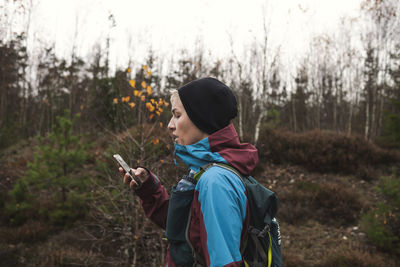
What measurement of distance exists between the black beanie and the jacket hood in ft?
0.19

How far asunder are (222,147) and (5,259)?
20.1 feet

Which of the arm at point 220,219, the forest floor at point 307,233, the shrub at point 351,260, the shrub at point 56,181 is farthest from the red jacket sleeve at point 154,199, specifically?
the shrub at point 56,181

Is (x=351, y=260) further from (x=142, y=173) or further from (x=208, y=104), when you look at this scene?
(x=208, y=104)

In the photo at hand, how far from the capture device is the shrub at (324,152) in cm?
984

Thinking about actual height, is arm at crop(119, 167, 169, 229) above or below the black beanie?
below

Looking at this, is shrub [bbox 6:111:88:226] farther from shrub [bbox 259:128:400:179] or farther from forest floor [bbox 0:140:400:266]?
shrub [bbox 259:128:400:179]

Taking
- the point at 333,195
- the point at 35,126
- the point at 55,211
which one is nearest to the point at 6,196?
the point at 55,211

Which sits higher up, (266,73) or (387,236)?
(266,73)

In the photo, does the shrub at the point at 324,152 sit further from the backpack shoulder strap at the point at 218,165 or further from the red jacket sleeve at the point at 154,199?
the backpack shoulder strap at the point at 218,165

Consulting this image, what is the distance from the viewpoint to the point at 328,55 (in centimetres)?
2083

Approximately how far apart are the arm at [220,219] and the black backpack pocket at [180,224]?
0.14 metres

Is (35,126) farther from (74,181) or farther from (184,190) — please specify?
(184,190)

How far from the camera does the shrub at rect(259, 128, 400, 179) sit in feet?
32.3

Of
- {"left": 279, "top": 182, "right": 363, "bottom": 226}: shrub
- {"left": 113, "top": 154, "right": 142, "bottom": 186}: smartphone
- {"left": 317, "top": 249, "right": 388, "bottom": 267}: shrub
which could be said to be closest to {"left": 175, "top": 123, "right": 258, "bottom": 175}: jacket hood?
{"left": 113, "top": 154, "right": 142, "bottom": 186}: smartphone
